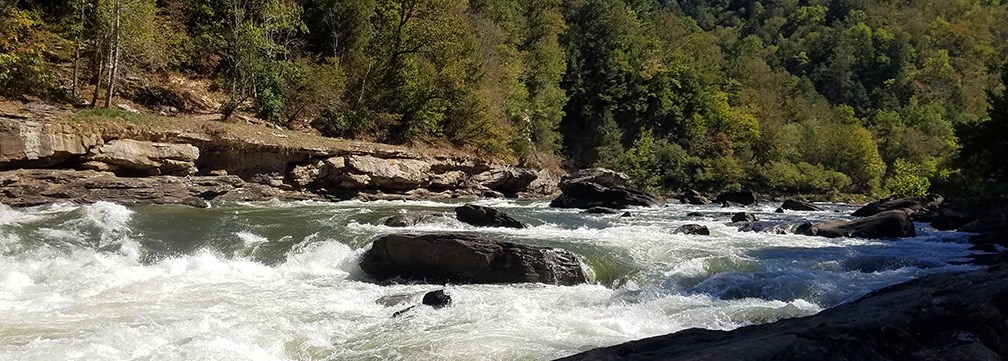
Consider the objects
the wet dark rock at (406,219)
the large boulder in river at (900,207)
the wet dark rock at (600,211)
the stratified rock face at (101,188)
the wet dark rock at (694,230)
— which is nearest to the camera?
the stratified rock face at (101,188)

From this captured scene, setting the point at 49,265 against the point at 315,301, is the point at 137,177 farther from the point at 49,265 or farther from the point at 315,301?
the point at 315,301

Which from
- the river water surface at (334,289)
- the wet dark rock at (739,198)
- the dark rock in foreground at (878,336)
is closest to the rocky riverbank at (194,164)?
the river water surface at (334,289)

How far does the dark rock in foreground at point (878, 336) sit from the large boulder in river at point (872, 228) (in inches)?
588

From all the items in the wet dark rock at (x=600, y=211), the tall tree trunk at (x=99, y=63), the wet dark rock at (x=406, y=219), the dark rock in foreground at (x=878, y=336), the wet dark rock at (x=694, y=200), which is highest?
the tall tree trunk at (x=99, y=63)

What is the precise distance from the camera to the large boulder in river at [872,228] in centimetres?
1953

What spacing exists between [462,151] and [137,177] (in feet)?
62.5

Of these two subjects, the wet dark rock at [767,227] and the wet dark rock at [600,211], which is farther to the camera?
the wet dark rock at [600,211]

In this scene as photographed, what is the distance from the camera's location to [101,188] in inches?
756

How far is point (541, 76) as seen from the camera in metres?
51.3

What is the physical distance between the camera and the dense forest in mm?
25312

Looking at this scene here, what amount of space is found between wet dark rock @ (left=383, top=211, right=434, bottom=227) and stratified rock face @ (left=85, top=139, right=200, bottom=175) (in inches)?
345

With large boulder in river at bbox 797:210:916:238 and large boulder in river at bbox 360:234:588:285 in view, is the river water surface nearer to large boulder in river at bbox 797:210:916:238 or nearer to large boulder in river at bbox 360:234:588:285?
large boulder in river at bbox 360:234:588:285

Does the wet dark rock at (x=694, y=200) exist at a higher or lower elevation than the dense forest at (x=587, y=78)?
lower

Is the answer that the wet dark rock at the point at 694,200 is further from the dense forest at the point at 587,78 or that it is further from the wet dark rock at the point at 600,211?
the wet dark rock at the point at 600,211
